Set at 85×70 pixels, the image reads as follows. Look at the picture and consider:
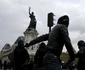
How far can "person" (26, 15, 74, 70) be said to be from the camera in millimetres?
5070

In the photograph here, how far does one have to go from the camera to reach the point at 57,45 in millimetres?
5188

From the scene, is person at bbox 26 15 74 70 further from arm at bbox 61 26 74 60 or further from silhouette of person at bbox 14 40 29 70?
silhouette of person at bbox 14 40 29 70

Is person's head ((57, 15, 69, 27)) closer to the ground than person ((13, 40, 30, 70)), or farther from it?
closer to the ground

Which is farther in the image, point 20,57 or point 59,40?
point 20,57

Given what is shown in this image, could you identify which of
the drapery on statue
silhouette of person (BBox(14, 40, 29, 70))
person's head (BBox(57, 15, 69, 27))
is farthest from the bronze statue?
person's head (BBox(57, 15, 69, 27))

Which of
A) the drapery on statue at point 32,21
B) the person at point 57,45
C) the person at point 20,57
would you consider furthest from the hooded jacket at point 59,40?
the drapery on statue at point 32,21

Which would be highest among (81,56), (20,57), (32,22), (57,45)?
(32,22)

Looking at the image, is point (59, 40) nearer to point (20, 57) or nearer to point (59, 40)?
point (59, 40)

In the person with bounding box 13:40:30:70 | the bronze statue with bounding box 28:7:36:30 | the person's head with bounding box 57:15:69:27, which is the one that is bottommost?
the person's head with bounding box 57:15:69:27

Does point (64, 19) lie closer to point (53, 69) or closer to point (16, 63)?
point (53, 69)

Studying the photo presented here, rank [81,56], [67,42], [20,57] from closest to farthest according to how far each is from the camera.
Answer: [67,42] < [81,56] < [20,57]

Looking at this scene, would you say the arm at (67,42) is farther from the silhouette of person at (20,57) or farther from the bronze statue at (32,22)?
→ the bronze statue at (32,22)

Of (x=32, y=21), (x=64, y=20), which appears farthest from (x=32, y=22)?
(x=64, y=20)

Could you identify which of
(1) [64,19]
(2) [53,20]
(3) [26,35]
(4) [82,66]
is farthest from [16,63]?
(3) [26,35]
